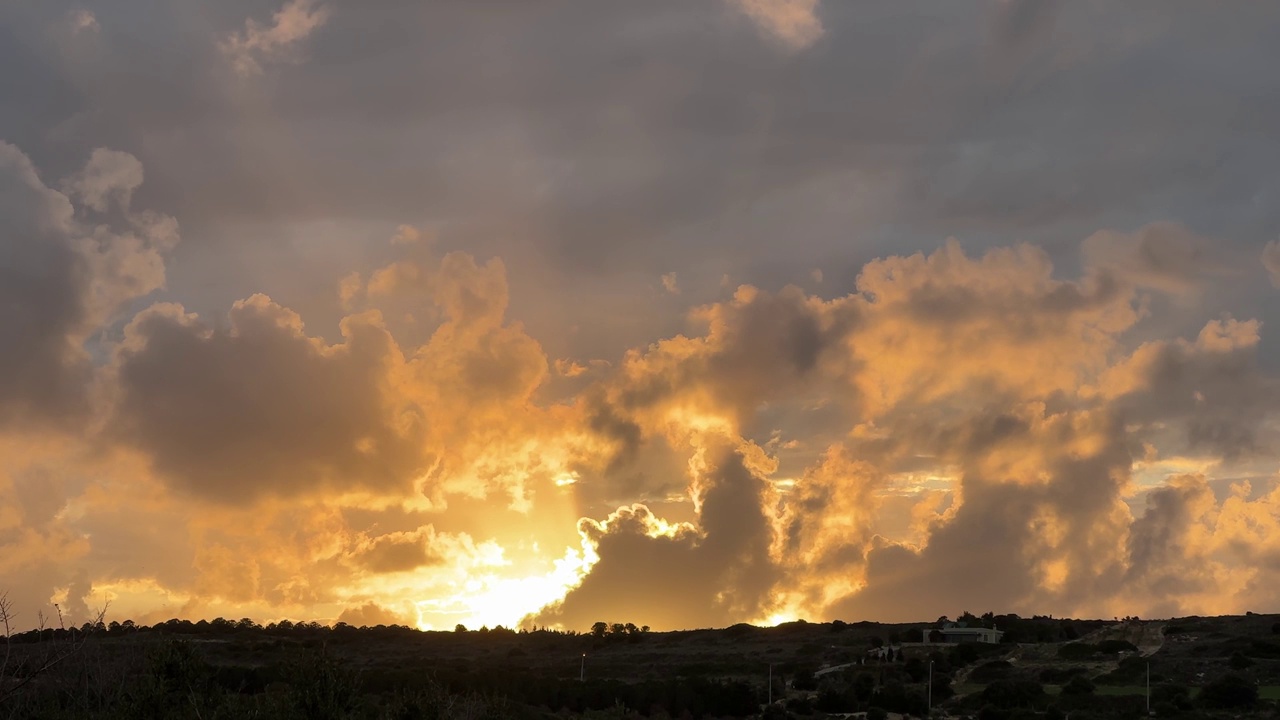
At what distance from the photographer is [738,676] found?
465 ft

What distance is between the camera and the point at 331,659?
175 ft

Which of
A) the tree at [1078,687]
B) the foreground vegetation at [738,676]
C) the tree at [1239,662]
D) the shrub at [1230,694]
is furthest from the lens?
the tree at [1239,662]

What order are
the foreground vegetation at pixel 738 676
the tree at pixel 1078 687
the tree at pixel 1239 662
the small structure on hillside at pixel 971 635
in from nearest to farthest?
the foreground vegetation at pixel 738 676
the tree at pixel 1078 687
the tree at pixel 1239 662
the small structure on hillside at pixel 971 635

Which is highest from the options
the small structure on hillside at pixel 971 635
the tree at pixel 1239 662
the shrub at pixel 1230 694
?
the small structure on hillside at pixel 971 635

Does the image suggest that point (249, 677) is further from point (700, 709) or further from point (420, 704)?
point (420, 704)

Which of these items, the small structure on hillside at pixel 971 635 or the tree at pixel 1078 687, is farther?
the small structure on hillside at pixel 971 635

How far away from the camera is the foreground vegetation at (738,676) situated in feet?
184

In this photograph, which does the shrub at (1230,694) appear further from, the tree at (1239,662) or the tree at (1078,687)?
the tree at (1239,662)

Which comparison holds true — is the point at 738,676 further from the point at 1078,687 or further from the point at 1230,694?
the point at 1230,694

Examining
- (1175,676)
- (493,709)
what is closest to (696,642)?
(1175,676)

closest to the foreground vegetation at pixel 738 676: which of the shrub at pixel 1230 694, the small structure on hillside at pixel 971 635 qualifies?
the shrub at pixel 1230 694

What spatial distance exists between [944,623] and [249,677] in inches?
3675

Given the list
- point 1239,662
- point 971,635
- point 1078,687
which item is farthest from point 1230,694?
point 971,635

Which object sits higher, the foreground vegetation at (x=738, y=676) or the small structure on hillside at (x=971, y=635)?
the small structure on hillside at (x=971, y=635)
